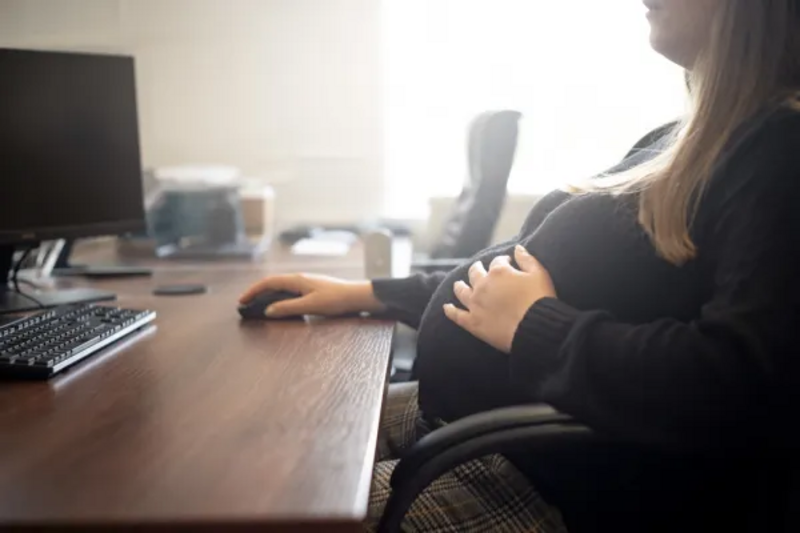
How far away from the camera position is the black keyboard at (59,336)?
97 centimetres

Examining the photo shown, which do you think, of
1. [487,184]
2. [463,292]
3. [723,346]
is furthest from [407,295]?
[487,184]

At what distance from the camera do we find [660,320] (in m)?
0.89

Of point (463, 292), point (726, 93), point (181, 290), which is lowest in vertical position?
point (181, 290)

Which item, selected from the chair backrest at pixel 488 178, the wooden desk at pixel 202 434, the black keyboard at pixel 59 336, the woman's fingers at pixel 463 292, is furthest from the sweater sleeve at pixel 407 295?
the chair backrest at pixel 488 178

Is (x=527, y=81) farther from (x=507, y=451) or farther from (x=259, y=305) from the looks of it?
(x=507, y=451)

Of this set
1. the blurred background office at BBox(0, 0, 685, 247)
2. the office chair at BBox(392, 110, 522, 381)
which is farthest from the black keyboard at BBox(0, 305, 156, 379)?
the blurred background office at BBox(0, 0, 685, 247)

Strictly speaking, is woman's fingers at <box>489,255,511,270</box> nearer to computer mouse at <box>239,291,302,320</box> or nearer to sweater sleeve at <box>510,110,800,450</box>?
sweater sleeve at <box>510,110,800,450</box>

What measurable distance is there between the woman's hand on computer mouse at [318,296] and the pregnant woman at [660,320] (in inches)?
9.4

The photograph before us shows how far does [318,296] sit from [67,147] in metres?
0.57

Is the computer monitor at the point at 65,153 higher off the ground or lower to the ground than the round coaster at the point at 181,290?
higher

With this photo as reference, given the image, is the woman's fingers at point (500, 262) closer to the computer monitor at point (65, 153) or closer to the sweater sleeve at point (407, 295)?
the sweater sleeve at point (407, 295)

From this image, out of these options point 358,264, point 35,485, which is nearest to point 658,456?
point 35,485

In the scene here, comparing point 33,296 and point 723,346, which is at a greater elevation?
point 723,346

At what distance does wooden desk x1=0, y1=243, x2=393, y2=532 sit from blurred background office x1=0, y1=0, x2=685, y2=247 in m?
2.11
